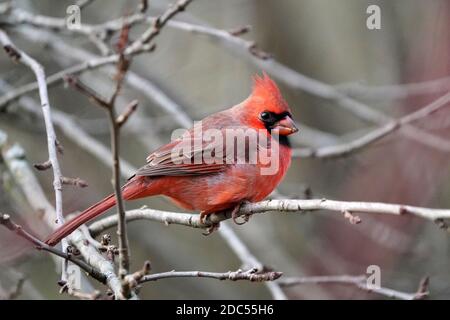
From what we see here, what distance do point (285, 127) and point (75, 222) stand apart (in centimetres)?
139

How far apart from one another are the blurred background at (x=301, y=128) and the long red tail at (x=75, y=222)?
3.89ft

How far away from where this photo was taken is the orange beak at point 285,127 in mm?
3879

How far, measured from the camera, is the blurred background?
17.6ft

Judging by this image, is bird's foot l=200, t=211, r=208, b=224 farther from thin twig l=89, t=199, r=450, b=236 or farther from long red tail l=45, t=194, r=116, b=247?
long red tail l=45, t=194, r=116, b=247

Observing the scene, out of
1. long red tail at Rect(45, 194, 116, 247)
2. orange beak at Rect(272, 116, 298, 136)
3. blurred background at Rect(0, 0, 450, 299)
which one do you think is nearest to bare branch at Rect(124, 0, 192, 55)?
long red tail at Rect(45, 194, 116, 247)

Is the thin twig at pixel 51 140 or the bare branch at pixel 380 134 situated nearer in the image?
the thin twig at pixel 51 140

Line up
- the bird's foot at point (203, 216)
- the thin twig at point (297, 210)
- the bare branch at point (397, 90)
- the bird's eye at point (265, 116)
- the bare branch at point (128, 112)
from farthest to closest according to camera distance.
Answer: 1. the bare branch at point (397, 90)
2. the bird's eye at point (265, 116)
3. the bird's foot at point (203, 216)
4. the thin twig at point (297, 210)
5. the bare branch at point (128, 112)

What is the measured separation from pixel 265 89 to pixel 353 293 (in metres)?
1.66

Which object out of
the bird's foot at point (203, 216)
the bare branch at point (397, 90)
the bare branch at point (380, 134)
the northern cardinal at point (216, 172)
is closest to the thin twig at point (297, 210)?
the bird's foot at point (203, 216)

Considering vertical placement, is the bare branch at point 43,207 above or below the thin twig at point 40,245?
above

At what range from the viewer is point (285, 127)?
3.91 meters

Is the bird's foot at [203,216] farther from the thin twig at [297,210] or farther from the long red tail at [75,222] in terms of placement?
the long red tail at [75,222]

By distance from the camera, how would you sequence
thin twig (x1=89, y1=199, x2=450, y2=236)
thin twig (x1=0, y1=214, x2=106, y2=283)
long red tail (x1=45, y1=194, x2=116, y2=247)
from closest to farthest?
thin twig (x1=89, y1=199, x2=450, y2=236)
thin twig (x1=0, y1=214, x2=106, y2=283)
long red tail (x1=45, y1=194, x2=116, y2=247)
